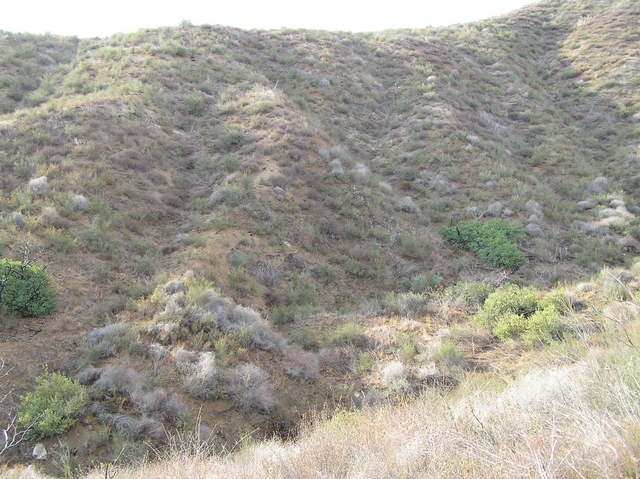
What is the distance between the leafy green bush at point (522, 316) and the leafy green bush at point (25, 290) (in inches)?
297

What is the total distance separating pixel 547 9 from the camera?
35656 millimetres

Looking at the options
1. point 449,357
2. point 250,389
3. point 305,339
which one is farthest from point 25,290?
point 449,357

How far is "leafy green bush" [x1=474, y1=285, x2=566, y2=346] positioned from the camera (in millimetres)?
6613

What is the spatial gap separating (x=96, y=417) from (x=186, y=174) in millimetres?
9120

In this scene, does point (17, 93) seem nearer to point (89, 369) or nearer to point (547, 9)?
point (89, 369)

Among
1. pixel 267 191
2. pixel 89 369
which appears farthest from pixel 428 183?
pixel 89 369

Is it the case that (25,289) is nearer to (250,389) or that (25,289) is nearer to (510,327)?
(250,389)

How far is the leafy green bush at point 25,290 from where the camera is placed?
22.7 feet

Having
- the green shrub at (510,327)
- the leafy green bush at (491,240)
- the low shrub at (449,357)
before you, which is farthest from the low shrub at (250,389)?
the leafy green bush at (491,240)

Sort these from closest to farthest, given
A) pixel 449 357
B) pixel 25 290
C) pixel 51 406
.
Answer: pixel 51 406
pixel 449 357
pixel 25 290

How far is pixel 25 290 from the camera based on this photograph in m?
7.07

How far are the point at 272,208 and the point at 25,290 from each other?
242 inches

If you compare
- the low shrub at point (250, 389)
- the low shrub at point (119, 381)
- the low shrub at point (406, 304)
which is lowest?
the low shrub at point (250, 389)

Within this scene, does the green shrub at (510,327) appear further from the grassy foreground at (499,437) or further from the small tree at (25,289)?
the small tree at (25,289)
